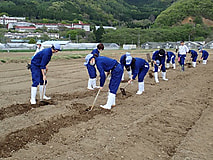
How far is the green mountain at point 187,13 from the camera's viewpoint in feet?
356

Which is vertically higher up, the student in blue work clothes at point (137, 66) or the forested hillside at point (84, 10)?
the forested hillside at point (84, 10)

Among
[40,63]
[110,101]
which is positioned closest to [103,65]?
[110,101]

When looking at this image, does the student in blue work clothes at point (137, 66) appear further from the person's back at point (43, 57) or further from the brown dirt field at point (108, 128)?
the person's back at point (43, 57)

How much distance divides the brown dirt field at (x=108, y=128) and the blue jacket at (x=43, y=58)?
118 centimetres

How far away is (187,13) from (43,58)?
11378 centimetres

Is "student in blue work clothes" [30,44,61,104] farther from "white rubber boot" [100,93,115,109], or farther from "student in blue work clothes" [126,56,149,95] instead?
"student in blue work clothes" [126,56,149,95]

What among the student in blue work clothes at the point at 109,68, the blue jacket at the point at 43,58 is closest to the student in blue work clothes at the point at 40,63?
the blue jacket at the point at 43,58

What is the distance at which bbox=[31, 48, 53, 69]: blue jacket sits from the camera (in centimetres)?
661

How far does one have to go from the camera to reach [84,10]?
498 ft

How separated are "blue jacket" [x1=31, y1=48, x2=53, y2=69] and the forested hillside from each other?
129 meters

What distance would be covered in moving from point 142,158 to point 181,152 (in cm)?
77

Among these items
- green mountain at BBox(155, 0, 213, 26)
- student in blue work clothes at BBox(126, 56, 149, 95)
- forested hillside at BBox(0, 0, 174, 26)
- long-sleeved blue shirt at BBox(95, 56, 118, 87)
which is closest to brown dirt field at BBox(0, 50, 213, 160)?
student in blue work clothes at BBox(126, 56, 149, 95)

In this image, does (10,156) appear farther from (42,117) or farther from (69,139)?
(42,117)

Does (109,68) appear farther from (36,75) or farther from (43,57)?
(36,75)
